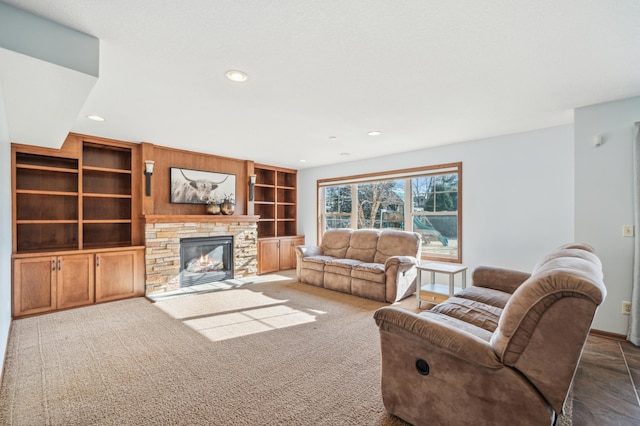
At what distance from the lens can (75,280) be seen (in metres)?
3.84

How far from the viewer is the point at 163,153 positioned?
489 cm

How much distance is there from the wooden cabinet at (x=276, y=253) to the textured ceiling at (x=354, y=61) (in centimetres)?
311

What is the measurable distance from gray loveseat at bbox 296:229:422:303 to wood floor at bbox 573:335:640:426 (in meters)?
2.09

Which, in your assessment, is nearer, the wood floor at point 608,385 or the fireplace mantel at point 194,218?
the wood floor at point 608,385

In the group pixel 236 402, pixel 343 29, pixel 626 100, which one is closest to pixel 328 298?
pixel 236 402

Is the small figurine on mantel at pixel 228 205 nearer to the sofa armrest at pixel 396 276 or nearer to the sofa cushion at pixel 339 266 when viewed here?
the sofa cushion at pixel 339 266

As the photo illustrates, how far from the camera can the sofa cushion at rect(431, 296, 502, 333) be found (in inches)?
82.4

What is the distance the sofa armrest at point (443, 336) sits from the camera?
140 centimetres

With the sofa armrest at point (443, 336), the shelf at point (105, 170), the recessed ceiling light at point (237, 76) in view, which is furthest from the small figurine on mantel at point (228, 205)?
the sofa armrest at point (443, 336)

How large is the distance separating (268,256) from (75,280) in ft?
10.7

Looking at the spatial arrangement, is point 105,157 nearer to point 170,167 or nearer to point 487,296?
point 170,167

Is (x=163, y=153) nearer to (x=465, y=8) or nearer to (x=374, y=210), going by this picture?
(x=374, y=210)

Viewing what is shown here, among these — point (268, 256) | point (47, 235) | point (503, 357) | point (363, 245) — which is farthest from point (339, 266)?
point (47, 235)

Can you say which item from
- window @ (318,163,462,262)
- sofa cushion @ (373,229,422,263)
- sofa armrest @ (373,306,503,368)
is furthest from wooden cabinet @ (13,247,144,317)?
sofa armrest @ (373,306,503,368)
